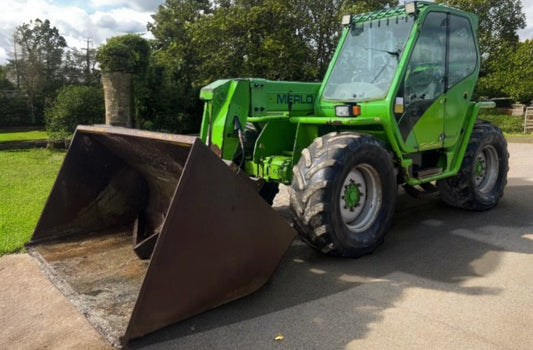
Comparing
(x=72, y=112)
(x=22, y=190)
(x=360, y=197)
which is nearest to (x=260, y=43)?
(x=72, y=112)

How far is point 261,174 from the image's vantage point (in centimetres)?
479

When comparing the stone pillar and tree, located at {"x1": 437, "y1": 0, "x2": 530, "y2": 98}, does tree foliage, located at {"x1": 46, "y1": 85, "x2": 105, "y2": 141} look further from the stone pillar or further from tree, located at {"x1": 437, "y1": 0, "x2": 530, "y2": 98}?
tree, located at {"x1": 437, "y1": 0, "x2": 530, "y2": 98}

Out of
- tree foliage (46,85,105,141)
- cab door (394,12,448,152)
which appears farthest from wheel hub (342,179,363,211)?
tree foliage (46,85,105,141)

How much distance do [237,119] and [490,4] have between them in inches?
1070

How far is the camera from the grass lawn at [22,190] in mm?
5355

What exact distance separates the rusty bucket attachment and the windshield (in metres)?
2.11

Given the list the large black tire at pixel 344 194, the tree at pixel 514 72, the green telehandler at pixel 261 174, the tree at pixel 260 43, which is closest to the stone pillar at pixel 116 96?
the tree at pixel 260 43

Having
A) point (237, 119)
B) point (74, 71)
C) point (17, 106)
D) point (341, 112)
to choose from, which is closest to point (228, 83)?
point (237, 119)

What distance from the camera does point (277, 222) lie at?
357 centimetres

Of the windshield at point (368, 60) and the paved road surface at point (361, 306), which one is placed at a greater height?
the windshield at point (368, 60)

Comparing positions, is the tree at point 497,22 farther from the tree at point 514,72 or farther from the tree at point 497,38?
the tree at point 514,72

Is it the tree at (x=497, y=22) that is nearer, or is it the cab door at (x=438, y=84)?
the cab door at (x=438, y=84)

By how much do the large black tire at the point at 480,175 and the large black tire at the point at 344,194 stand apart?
5.86 feet

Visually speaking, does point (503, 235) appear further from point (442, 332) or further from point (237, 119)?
point (237, 119)
